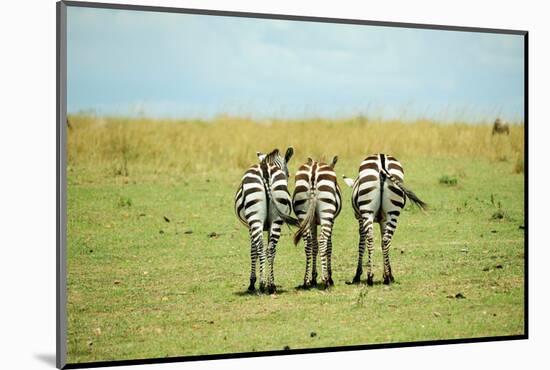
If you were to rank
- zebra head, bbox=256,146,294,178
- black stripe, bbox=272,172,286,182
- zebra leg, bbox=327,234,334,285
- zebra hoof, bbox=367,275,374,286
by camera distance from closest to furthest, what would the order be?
black stripe, bbox=272,172,286,182, zebra head, bbox=256,146,294,178, zebra leg, bbox=327,234,334,285, zebra hoof, bbox=367,275,374,286

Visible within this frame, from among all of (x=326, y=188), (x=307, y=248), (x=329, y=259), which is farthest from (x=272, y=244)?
(x=326, y=188)

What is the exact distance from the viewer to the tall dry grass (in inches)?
351

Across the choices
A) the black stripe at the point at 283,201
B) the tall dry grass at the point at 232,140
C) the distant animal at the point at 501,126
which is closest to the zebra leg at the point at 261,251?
the black stripe at the point at 283,201

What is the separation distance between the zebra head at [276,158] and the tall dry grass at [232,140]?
7cm

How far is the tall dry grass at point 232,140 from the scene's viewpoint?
891 cm

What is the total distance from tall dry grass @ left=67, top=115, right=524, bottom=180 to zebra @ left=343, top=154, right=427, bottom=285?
173 millimetres

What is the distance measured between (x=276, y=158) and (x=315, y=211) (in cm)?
60

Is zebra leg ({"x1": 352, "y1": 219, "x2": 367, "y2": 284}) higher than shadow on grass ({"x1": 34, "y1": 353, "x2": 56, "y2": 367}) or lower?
higher

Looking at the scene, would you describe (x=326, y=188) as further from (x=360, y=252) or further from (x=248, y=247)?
(x=248, y=247)

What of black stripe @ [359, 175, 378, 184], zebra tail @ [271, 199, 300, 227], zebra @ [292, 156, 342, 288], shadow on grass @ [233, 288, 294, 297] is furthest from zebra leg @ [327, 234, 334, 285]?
black stripe @ [359, 175, 378, 184]

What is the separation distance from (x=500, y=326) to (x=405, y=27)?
3.00 metres

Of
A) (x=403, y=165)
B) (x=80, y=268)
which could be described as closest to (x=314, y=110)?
(x=403, y=165)

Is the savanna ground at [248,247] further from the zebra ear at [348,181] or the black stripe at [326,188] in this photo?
the black stripe at [326,188]

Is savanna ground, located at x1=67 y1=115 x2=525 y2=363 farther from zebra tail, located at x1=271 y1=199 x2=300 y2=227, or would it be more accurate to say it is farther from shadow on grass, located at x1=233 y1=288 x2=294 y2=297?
zebra tail, located at x1=271 y1=199 x2=300 y2=227
